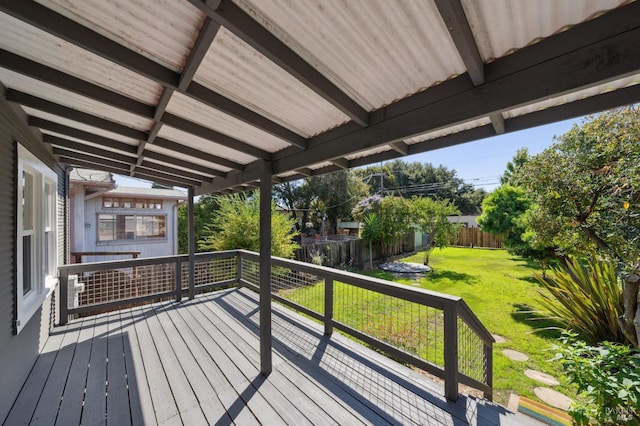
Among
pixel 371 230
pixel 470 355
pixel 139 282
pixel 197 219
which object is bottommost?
pixel 470 355

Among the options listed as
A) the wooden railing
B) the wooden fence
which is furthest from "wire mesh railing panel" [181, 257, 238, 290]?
the wooden fence

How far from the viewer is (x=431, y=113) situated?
1464 millimetres

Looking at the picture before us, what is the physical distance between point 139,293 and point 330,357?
418cm

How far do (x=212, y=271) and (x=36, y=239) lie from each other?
9.86 feet

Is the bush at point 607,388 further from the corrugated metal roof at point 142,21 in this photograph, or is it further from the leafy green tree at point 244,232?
the leafy green tree at point 244,232

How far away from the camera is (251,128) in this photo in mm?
2271

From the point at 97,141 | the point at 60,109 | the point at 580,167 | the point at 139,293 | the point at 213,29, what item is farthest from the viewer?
the point at 139,293

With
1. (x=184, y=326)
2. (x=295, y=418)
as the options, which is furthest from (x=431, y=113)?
(x=184, y=326)

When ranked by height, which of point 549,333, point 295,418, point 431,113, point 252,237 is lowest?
point 549,333

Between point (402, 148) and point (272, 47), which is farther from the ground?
point (272, 47)

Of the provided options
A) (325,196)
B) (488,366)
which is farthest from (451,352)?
(325,196)

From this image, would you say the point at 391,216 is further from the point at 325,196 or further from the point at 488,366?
the point at 488,366

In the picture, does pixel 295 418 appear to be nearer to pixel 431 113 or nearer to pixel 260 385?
pixel 260 385

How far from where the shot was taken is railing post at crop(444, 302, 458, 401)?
7.69 ft
